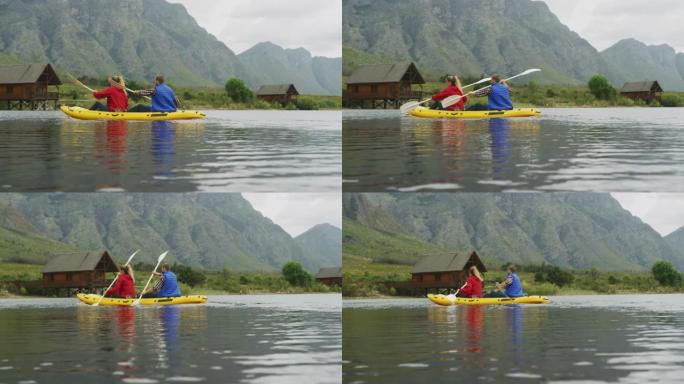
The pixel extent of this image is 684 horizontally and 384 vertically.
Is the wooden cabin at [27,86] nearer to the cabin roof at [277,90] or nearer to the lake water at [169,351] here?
the cabin roof at [277,90]

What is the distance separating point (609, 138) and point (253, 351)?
15391mm

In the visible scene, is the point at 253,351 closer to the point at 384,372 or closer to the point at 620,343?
the point at 384,372

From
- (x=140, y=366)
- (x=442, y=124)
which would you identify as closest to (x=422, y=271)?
(x=442, y=124)

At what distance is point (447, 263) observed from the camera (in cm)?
6225

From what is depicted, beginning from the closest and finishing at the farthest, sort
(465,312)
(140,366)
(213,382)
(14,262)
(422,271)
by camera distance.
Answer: (213,382), (140,366), (465,312), (422,271), (14,262)

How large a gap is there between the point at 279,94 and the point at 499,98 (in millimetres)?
66009

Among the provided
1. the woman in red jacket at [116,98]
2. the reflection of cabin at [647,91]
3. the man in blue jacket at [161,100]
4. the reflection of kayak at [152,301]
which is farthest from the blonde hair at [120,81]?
the reflection of cabin at [647,91]

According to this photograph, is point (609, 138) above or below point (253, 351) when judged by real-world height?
above

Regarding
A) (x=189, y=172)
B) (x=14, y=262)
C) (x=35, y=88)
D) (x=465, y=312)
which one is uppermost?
(x=35, y=88)

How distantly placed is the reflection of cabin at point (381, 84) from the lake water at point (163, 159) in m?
43.7

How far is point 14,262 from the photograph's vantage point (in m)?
153

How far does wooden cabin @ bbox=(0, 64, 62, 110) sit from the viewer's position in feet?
244

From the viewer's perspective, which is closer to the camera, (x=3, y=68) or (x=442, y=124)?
(x=442, y=124)

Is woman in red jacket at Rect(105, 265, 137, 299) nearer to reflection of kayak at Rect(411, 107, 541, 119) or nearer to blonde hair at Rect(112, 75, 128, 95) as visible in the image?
blonde hair at Rect(112, 75, 128, 95)
